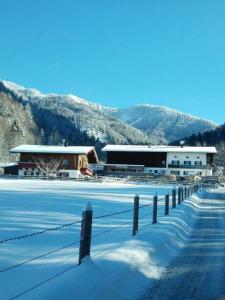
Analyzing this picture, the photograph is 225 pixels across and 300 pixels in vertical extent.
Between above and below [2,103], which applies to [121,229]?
below

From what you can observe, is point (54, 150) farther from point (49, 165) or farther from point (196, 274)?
point (196, 274)

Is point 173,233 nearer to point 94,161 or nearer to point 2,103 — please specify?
point 94,161

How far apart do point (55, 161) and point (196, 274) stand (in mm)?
85961

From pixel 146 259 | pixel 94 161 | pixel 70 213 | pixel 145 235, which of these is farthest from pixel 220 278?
pixel 94 161

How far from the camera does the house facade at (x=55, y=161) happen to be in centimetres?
9244

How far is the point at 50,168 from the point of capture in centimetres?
9238

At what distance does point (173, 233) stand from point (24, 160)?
8512cm

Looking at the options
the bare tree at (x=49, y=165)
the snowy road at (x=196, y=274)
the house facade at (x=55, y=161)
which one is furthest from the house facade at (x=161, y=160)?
the snowy road at (x=196, y=274)

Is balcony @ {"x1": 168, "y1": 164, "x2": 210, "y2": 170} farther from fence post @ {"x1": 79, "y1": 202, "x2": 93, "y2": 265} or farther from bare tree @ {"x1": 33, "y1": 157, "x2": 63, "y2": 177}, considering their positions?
fence post @ {"x1": 79, "y1": 202, "x2": 93, "y2": 265}

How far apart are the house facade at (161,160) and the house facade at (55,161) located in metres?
14.4

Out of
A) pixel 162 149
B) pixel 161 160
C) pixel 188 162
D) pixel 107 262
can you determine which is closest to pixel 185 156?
pixel 188 162

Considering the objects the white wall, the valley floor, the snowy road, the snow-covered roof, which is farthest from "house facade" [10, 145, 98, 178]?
the snowy road

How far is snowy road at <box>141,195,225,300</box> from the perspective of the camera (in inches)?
269

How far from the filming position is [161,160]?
10838cm
